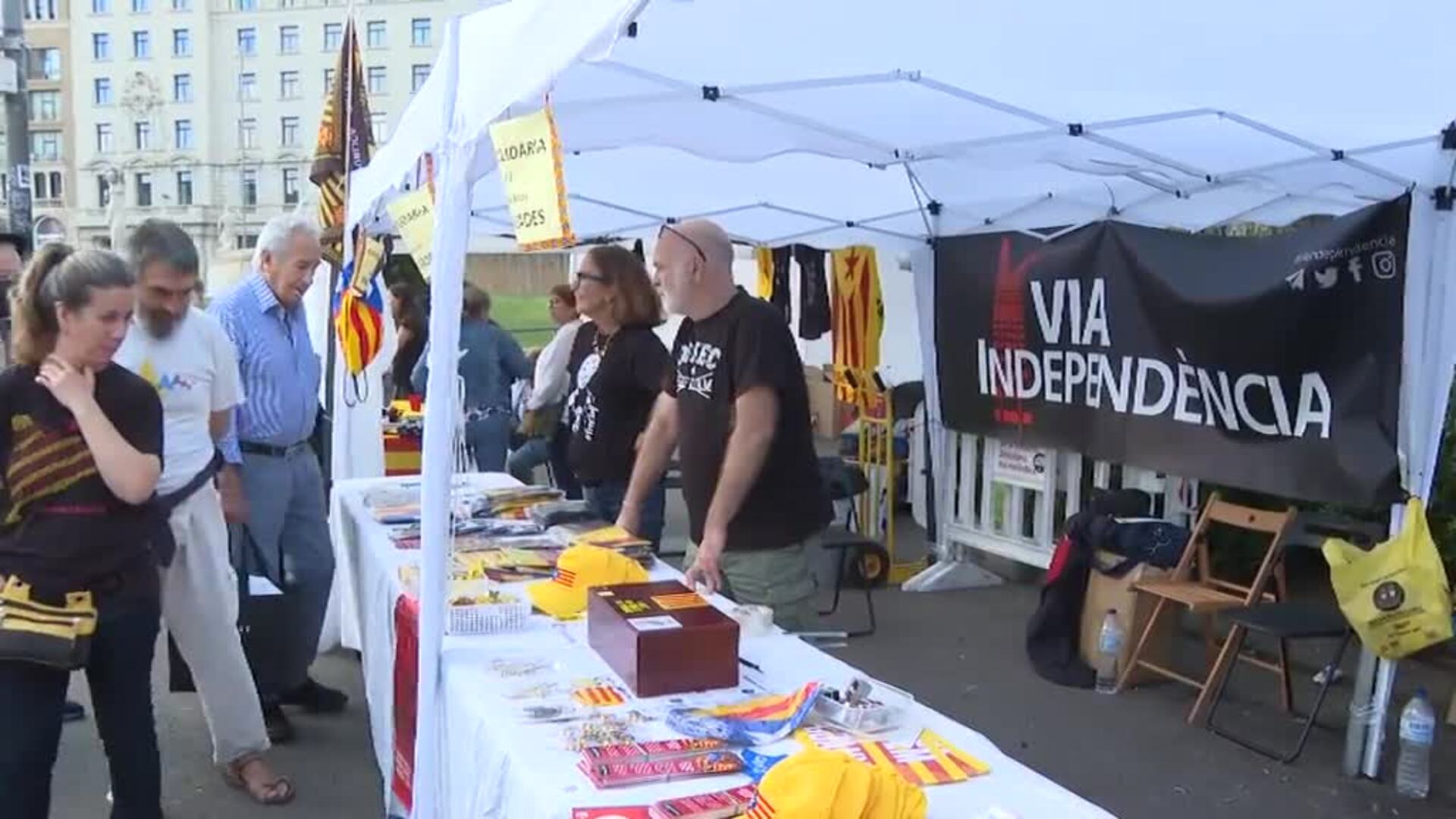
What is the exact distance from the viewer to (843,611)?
564cm

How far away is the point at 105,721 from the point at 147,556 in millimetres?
A: 376

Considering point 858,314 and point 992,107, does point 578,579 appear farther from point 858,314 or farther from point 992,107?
point 858,314

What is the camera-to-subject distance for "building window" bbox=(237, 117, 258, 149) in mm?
61031

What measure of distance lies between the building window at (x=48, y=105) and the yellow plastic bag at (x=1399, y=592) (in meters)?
73.5

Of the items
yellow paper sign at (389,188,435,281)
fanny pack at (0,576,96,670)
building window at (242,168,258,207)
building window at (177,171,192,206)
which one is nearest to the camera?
fanny pack at (0,576,96,670)

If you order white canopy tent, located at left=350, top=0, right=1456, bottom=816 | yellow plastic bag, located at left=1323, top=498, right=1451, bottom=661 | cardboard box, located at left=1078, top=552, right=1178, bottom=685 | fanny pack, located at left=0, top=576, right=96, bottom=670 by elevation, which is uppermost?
white canopy tent, located at left=350, top=0, right=1456, bottom=816

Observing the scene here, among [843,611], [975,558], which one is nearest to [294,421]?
[843,611]

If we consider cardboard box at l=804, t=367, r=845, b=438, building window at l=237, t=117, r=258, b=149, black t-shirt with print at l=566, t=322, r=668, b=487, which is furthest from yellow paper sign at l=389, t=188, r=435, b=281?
building window at l=237, t=117, r=258, b=149

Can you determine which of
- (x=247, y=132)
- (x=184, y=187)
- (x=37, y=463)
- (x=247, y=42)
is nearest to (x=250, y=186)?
(x=247, y=132)

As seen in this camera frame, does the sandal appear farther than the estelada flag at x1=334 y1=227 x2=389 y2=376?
A: No

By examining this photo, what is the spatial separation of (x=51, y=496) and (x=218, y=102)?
66146 millimetres

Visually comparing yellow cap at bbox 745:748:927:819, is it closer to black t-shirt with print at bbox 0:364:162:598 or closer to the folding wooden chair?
black t-shirt with print at bbox 0:364:162:598

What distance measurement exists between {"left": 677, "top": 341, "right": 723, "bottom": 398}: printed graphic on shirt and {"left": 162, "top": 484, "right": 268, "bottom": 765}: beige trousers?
4.08 feet

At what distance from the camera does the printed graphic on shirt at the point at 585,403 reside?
13.3 ft
